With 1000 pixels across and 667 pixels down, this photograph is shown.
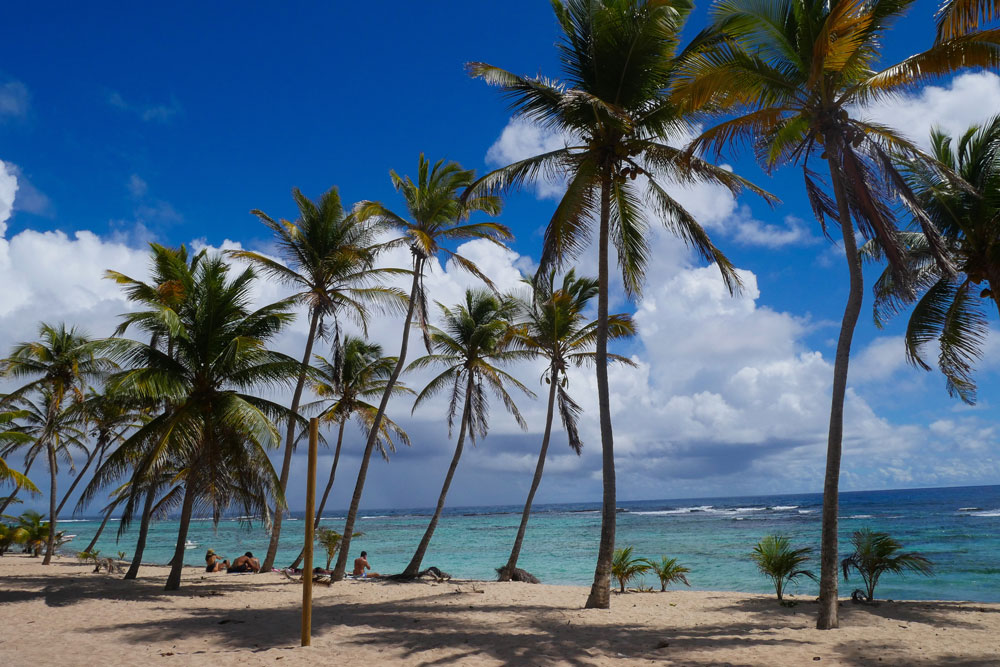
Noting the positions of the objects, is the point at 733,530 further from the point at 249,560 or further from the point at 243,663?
the point at 243,663

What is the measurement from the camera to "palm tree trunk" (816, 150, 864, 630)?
8141mm

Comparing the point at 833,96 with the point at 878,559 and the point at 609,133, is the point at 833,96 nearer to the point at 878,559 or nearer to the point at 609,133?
the point at 609,133

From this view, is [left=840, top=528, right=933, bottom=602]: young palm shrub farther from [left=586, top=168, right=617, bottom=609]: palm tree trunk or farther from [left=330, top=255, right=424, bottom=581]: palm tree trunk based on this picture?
[left=330, top=255, right=424, bottom=581]: palm tree trunk

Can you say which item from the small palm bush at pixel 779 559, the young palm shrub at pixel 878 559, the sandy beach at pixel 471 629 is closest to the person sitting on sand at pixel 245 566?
the sandy beach at pixel 471 629

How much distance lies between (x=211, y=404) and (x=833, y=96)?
1192 cm

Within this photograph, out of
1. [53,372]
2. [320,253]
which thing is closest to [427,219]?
[320,253]

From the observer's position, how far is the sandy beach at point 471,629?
23.1ft

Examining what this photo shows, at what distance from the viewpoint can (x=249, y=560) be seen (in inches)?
724

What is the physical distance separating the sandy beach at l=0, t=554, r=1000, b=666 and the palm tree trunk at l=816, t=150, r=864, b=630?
1.36 feet

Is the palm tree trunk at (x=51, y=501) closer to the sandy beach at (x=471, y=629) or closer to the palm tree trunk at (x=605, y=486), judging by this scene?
the sandy beach at (x=471, y=629)

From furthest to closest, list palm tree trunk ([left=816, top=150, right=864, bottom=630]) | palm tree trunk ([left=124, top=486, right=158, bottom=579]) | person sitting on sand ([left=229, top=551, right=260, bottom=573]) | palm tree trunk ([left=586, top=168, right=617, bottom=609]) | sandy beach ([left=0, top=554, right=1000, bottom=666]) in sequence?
1. person sitting on sand ([left=229, top=551, right=260, bottom=573])
2. palm tree trunk ([left=124, top=486, right=158, bottom=579])
3. palm tree trunk ([left=586, top=168, right=617, bottom=609])
4. palm tree trunk ([left=816, top=150, right=864, bottom=630])
5. sandy beach ([left=0, top=554, right=1000, bottom=666])

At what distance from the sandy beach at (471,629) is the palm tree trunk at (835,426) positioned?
41 cm

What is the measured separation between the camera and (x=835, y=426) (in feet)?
27.2

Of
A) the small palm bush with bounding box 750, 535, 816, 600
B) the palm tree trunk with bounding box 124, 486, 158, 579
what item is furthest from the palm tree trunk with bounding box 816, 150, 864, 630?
the palm tree trunk with bounding box 124, 486, 158, 579
